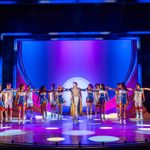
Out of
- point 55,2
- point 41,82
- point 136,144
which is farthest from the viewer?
point 41,82

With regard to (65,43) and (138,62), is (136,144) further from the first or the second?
(65,43)

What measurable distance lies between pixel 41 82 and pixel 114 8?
486 centimetres

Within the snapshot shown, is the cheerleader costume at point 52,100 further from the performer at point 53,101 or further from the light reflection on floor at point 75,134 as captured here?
the light reflection on floor at point 75,134

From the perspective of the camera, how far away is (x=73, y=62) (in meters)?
14.5

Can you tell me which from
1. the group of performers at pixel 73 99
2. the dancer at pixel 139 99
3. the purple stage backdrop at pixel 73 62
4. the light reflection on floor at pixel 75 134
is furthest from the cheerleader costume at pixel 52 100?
the light reflection on floor at pixel 75 134

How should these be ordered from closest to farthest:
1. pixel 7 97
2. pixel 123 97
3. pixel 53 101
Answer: pixel 123 97
pixel 7 97
pixel 53 101

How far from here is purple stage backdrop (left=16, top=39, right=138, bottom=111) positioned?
563 inches

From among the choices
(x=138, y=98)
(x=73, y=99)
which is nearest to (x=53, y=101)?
(x=73, y=99)

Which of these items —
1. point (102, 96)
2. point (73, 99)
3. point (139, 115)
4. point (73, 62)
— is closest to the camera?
point (73, 99)

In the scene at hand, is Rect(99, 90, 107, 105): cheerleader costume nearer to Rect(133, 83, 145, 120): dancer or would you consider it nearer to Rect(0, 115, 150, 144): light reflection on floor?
Rect(133, 83, 145, 120): dancer

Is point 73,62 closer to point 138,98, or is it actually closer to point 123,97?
point 138,98

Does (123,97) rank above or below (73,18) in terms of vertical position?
below

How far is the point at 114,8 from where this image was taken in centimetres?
1243

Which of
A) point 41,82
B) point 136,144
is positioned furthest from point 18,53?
point 136,144
